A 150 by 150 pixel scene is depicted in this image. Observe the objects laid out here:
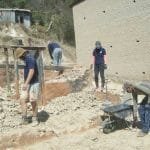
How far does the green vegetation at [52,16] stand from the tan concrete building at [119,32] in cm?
1639

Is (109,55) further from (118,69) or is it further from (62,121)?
(62,121)

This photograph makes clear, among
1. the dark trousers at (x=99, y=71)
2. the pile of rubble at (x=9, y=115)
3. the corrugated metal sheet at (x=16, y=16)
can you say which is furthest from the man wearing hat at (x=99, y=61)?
the corrugated metal sheet at (x=16, y=16)

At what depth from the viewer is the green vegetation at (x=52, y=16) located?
39.0 meters

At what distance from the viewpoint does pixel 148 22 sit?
56.9 feet

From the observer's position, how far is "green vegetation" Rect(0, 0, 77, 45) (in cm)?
3897

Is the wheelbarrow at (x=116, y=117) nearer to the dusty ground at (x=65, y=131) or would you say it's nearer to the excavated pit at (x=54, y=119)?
the dusty ground at (x=65, y=131)

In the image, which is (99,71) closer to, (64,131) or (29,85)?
(64,131)

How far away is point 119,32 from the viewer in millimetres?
19031

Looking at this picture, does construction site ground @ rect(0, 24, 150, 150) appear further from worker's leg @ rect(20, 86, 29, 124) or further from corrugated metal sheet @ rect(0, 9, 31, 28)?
corrugated metal sheet @ rect(0, 9, 31, 28)

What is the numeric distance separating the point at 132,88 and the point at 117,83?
25.9 ft

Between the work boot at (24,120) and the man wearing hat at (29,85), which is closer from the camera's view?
the man wearing hat at (29,85)

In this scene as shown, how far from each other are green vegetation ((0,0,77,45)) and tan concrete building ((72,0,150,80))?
16.4 m

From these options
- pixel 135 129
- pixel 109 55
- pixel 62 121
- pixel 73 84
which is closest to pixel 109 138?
pixel 135 129

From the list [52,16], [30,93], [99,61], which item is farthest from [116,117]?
[52,16]
